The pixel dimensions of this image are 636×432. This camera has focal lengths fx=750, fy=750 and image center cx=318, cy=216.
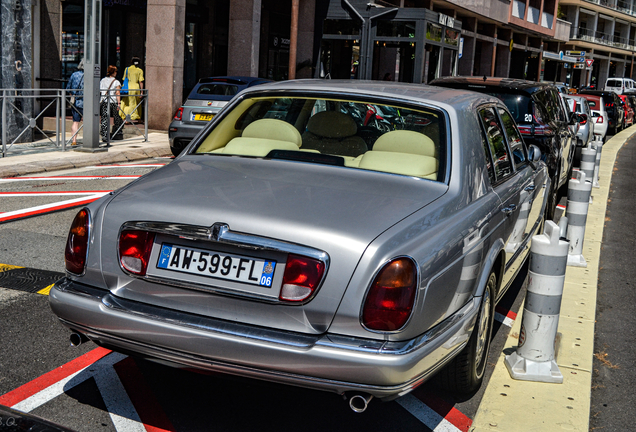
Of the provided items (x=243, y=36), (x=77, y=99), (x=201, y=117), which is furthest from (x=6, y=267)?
(x=243, y=36)

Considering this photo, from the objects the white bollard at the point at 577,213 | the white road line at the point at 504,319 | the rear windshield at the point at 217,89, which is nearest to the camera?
the white road line at the point at 504,319

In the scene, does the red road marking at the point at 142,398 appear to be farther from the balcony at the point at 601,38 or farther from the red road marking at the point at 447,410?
the balcony at the point at 601,38

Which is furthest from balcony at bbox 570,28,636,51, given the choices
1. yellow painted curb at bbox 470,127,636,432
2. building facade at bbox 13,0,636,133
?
yellow painted curb at bbox 470,127,636,432

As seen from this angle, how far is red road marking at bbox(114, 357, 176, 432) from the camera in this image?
3469 mm

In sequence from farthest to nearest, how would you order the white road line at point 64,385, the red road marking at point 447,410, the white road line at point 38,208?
1. the white road line at point 38,208
2. the red road marking at point 447,410
3. the white road line at point 64,385

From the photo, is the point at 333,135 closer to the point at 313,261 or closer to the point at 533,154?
the point at 313,261

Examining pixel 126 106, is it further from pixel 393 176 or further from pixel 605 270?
pixel 393 176

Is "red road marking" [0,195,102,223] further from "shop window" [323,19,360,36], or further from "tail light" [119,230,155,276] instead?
"shop window" [323,19,360,36]

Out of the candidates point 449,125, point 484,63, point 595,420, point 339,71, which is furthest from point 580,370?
point 484,63

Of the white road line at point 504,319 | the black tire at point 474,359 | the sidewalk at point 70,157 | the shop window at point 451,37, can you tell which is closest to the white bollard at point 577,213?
the white road line at point 504,319

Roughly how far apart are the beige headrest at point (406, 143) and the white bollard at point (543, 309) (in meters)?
0.88

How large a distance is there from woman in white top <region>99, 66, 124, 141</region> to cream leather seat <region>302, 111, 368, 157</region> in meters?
10.7

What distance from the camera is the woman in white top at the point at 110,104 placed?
48.1 feet

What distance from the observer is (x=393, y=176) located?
12.3 ft
